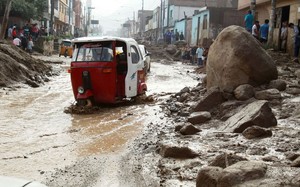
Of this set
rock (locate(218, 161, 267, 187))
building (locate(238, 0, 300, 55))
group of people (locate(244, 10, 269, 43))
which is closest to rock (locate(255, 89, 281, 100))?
rock (locate(218, 161, 267, 187))

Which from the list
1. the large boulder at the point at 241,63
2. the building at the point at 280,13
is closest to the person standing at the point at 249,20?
the building at the point at 280,13

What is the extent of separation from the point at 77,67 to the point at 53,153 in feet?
14.0

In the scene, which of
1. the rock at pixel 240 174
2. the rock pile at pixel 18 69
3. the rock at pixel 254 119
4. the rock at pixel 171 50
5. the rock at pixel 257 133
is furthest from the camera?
the rock at pixel 171 50

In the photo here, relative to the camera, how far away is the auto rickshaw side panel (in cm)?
1006

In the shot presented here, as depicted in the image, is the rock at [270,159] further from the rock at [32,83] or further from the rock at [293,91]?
the rock at [32,83]

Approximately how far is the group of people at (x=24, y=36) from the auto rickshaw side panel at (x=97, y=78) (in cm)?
1570

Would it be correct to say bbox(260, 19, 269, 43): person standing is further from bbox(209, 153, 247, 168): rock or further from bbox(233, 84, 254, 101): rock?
bbox(209, 153, 247, 168): rock

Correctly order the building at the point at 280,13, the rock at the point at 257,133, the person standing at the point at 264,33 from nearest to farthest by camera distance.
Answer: the rock at the point at 257,133 < the building at the point at 280,13 < the person standing at the point at 264,33

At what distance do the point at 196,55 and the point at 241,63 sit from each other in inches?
825

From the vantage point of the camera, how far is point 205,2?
5378 centimetres

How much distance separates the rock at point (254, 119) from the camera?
669cm

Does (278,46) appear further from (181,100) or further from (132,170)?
(132,170)

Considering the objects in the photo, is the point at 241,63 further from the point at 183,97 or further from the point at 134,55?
the point at 134,55

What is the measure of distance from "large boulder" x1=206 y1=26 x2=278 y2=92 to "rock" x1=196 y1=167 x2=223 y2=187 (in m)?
4.98
